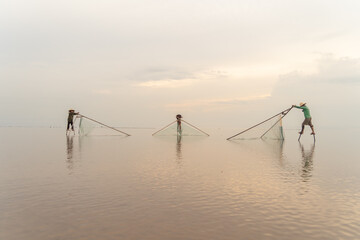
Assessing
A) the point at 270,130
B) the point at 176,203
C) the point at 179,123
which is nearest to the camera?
the point at 176,203

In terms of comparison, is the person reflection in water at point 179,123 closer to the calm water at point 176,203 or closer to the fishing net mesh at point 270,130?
the fishing net mesh at point 270,130

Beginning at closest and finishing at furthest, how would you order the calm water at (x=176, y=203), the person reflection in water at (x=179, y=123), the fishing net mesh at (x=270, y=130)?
the calm water at (x=176, y=203) < the fishing net mesh at (x=270, y=130) < the person reflection in water at (x=179, y=123)

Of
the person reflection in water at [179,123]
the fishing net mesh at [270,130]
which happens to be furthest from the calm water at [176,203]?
the person reflection in water at [179,123]

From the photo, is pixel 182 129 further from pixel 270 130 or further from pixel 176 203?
pixel 176 203

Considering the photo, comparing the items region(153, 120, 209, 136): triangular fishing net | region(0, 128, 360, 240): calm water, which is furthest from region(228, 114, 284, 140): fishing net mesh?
region(0, 128, 360, 240): calm water

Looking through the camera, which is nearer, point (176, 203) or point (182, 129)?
point (176, 203)

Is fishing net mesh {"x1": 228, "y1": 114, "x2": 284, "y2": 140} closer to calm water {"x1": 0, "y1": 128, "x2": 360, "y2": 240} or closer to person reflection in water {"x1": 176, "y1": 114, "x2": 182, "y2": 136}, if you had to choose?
person reflection in water {"x1": 176, "y1": 114, "x2": 182, "y2": 136}

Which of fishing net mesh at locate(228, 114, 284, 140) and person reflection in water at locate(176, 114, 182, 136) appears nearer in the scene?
fishing net mesh at locate(228, 114, 284, 140)

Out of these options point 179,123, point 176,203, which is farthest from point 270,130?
point 176,203

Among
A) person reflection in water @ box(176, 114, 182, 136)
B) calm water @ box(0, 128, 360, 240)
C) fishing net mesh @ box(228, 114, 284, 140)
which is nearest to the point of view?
calm water @ box(0, 128, 360, 240)

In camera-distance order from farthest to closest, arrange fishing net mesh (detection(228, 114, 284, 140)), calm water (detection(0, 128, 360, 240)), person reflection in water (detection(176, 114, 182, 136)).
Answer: person reflection in water (detection(176, 114, 182, 136)) → fishing net mesh (detection(228, 114, 284, 140)) → calm water (detection(0, 128, 360, 240))

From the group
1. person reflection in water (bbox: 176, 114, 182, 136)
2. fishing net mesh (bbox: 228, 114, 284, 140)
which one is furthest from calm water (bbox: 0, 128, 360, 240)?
person reflection in water (bbox: 176, 114, 182, 136)

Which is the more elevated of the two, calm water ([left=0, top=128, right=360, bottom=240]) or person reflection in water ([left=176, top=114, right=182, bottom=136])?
person reflection in water ([left=176, top=114, right=182, bottom=136])

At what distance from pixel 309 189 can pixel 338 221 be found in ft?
6.69
